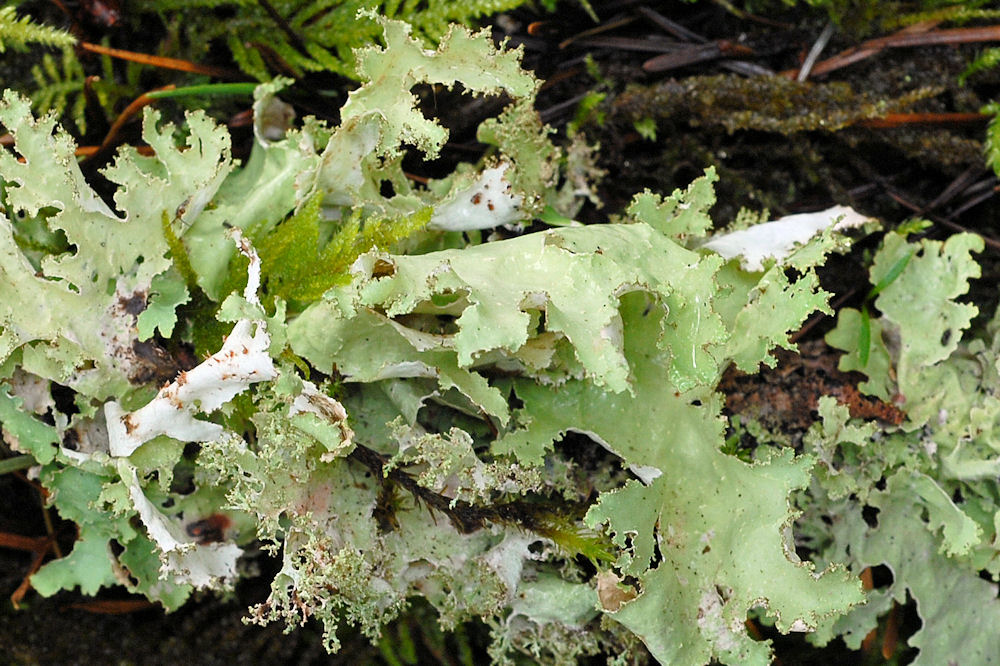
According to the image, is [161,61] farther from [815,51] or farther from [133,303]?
[815,51]

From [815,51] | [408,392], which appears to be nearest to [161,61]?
[408,392]

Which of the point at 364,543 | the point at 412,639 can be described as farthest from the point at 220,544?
the point at 412,639

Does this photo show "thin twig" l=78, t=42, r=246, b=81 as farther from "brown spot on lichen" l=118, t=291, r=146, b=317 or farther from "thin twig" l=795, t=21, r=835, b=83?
"thin twig" l=795, t=21, r=835, b=83

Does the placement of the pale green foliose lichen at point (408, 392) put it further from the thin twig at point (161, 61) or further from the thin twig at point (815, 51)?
the thin twig at point (815, 51)

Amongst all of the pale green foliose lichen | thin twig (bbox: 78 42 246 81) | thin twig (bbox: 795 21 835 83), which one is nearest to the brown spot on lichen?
the pale green foliose lichen

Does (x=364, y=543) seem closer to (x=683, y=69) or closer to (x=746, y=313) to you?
(x=746, y=313)

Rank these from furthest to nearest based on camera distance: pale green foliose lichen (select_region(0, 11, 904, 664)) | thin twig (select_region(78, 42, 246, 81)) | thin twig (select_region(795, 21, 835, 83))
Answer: thin twig (select_region(795, 21, 835, 83)) < thin twig (select_region(78, 42, 246, 81)) < pale green foliose lichen (select_region(0, 11, 904, 664))

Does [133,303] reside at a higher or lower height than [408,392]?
higher

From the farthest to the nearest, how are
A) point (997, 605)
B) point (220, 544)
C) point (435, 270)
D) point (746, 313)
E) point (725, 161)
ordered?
point (725, 161), point (997, 605), point (220, 544), point (746, 313), point (435, 270)

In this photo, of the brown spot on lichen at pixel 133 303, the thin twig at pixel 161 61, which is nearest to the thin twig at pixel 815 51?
the thin twig at pixel 161 61

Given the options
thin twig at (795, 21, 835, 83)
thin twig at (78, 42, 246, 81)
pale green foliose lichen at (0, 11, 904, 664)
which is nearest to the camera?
pale green foliose lichen at (0, 11, 904, 664)

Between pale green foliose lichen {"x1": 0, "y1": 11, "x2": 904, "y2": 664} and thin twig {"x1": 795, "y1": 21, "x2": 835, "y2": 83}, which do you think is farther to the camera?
thin twig {"x1": 795, "y1": 21, "x2": 835, "y2": 83}
